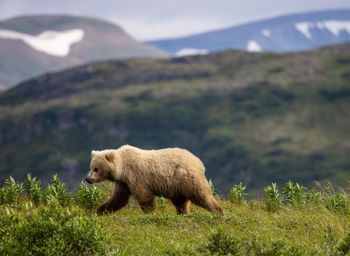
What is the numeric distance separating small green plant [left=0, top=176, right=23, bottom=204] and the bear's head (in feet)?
8.76

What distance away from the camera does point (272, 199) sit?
1712cm

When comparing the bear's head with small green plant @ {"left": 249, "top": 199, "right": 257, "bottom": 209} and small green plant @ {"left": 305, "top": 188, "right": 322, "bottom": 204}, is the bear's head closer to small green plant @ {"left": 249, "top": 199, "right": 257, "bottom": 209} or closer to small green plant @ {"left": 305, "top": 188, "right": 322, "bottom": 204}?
small green plant @ {"left": 249, "top": 199, "right": 257, "bottom": 209}

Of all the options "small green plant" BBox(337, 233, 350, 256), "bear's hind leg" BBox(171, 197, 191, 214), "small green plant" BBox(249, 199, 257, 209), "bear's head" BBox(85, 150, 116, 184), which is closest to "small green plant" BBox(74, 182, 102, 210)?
"bear's head" BBox(85, 150, 116, 184)

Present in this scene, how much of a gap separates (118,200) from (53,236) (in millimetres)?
5832

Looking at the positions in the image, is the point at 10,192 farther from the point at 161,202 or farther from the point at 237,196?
the point at 237,196

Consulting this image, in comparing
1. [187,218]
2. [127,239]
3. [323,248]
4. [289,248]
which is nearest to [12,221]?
[127,239]

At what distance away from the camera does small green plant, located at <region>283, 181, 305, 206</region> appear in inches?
660

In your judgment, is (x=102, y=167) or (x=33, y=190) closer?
(x=102, y=167)

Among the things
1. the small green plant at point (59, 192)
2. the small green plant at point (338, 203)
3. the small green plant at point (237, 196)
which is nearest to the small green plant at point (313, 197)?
the small green plant at point (338, 203)

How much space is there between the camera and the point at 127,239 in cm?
1220

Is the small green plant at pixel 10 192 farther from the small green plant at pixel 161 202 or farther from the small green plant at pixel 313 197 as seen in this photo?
the small green plant at pixel 313 197

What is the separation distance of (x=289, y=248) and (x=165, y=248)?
113 inches

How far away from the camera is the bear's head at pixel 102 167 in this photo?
16031 mm

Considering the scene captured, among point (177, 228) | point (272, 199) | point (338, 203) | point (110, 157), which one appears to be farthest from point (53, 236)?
point (338, 203)
